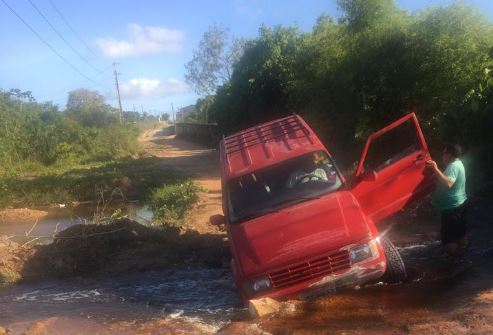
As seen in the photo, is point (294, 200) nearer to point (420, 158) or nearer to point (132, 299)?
point (420, 158)

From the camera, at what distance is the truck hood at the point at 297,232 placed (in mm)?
5367

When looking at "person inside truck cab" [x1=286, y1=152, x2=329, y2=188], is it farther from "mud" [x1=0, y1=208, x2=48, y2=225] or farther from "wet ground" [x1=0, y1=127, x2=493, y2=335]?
"mud" [x1=0, y1=208, x2=48, y2=225]

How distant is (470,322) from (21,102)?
41113 mm

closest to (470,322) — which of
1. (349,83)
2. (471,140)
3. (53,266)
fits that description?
(471,140)

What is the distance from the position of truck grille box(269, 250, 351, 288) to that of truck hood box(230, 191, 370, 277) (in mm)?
80

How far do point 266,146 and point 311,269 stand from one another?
2.28 meters

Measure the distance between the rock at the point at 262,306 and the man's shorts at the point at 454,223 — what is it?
3.01m

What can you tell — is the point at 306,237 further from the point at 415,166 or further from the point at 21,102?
the point at 21,102

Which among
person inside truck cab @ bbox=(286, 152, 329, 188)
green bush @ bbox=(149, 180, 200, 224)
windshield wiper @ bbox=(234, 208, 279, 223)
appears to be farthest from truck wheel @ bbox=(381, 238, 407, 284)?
green bush @ bbox=(149, 180, 200, 224)

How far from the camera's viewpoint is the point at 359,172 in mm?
6473

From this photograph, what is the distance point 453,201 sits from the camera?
686 cm

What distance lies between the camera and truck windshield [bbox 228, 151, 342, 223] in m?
6.26

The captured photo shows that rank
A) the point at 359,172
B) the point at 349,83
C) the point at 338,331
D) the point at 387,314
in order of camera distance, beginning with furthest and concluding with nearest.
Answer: the point at 349,83
the point at 359,172
the point at 387,314
the point at 338,331

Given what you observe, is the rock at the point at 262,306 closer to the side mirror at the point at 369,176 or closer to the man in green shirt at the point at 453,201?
the side mirror at the point at 369,176
